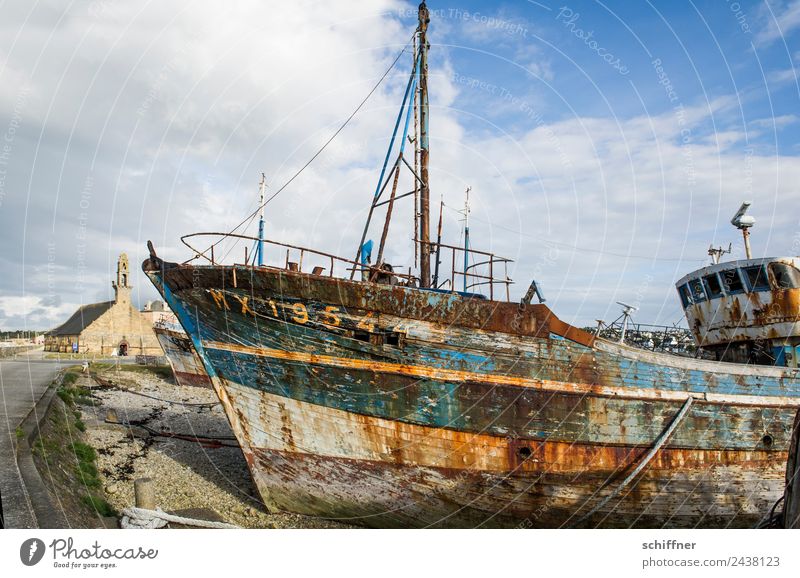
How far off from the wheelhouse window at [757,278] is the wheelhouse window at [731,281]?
152 millimetres

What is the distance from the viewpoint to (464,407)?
7.44m

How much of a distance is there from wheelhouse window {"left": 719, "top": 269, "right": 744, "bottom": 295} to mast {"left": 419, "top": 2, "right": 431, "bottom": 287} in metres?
6.29

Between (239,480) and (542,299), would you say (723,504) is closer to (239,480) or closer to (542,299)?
(542,299)

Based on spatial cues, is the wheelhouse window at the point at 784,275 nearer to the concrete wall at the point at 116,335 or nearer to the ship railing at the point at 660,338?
the ship railing at the point at 660,338

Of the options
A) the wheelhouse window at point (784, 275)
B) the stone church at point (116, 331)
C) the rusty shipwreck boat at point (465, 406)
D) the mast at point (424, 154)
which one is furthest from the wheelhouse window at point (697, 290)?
the stone church at point (116, 331)

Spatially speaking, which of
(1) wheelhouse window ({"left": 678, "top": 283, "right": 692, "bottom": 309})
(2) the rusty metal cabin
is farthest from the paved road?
(1) wheelhouse window ({"left": 678, "top": 283, "right": 692, "bottom": 309})

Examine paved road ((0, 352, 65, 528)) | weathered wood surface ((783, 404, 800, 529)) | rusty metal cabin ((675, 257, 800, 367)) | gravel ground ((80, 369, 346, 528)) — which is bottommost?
gravel ground ((80, 369, 346, 528))

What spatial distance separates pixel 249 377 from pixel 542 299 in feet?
16.8

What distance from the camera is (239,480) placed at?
10562mm

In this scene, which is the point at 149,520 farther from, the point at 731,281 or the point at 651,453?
the point at 731,281

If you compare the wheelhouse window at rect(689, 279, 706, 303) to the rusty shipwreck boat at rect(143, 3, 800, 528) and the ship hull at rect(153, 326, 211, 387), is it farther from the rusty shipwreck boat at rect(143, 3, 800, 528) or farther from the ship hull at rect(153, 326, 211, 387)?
the ship hull at rect(153, 326, 211, 387)

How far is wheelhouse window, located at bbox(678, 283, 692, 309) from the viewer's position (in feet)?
36.4
